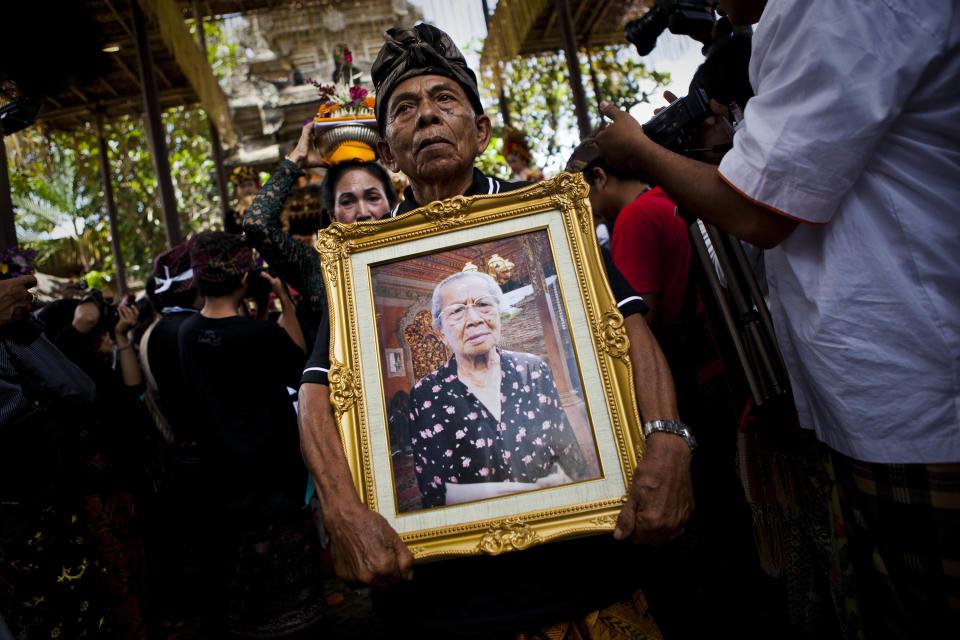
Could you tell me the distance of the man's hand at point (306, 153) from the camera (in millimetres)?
2989

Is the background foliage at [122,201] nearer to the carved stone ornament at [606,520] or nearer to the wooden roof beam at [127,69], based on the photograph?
the wooden roof beam at [127,69]

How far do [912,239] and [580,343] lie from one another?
787 millimetres

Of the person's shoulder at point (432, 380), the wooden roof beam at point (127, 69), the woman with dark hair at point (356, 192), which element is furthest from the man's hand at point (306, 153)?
the wooden roof beam at point (127, 69)

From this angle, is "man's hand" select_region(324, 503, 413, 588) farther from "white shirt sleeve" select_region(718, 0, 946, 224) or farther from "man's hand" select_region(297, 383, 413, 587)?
"white shirt sleeve" select_region(718, 0, 946, 224)

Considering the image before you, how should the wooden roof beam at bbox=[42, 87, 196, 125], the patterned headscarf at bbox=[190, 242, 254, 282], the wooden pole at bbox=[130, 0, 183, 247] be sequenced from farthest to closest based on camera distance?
the wooden roof beam at bbox=[42, 87, 196, 125]
the wooden pole at bbox=[130, 0, 183, 247]
the patterned headscarf at bbox=[190, 242, 254, 282]

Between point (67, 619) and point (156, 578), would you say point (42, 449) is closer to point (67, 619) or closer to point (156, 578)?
point (67, 619)

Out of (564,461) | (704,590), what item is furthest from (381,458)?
(704,590)

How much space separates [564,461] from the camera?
139cm

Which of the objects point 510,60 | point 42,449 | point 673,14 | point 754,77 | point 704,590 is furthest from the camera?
point 510,60

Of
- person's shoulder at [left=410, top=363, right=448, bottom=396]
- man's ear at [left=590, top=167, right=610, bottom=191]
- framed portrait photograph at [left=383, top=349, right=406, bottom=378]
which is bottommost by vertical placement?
person's shoulder at [left=410, top=363, right=448, bottom=396]

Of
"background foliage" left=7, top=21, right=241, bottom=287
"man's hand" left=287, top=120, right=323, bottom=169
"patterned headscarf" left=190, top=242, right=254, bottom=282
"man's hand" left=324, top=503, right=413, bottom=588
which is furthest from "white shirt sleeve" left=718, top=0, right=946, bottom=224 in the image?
"background foliage" left=7, top=21, right=241, bottom=287

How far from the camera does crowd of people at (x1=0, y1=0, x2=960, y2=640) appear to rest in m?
1.26

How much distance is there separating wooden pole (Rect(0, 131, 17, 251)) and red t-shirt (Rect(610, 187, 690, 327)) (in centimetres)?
332

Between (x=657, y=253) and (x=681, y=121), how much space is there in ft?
3.35
